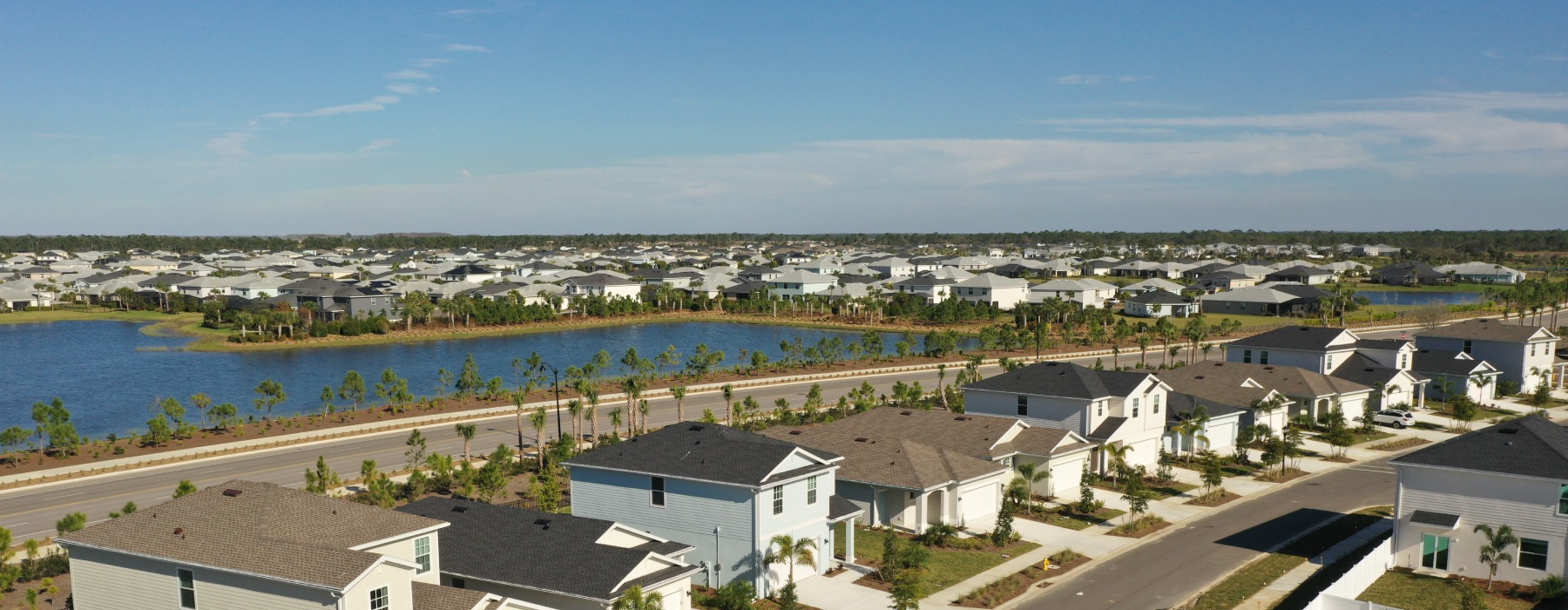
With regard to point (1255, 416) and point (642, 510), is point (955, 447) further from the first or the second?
point (1255, 416)

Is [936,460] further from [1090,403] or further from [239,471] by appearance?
[239,471]

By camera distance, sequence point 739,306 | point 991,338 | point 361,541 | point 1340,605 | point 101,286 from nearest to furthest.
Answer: point 361,541, point 1340,605, point 991,338, point 739,306, point 101,286

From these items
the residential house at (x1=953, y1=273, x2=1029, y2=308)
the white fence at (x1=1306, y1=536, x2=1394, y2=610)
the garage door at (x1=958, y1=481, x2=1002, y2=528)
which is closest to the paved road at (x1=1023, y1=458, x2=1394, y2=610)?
the white fence at (x1=1306, y1=536, x2=1394, y2=610)

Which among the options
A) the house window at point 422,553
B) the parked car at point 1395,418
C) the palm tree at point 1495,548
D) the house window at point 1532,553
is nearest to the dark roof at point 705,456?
the house window at point 422,553

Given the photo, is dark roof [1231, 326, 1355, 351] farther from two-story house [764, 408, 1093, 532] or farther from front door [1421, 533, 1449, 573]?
front door [1421, 533, 1449, 573]

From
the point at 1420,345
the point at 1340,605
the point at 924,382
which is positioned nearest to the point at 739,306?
the point at 924,382

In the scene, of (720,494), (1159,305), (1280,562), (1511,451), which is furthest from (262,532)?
(1159,305)
